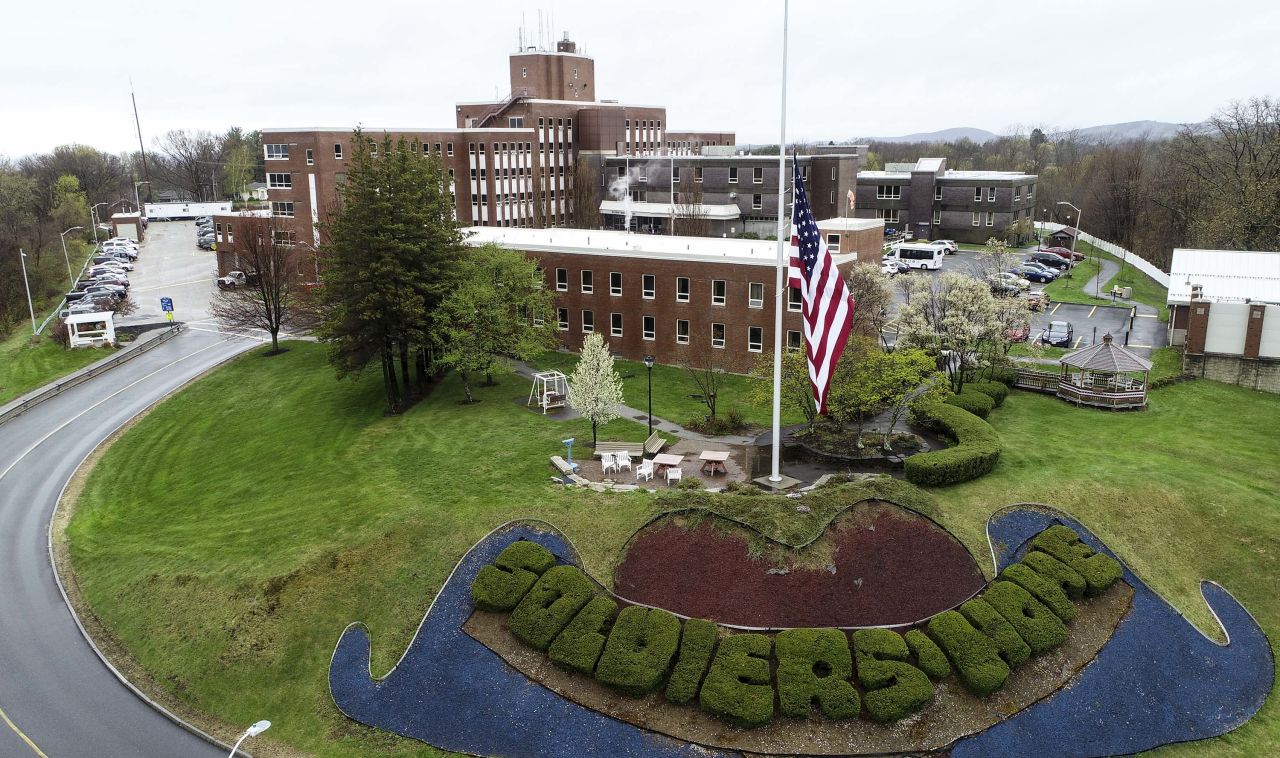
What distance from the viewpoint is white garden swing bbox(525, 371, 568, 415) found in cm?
4175

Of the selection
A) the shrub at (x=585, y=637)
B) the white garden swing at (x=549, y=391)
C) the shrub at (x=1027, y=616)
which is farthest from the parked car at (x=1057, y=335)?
the shrub at (x=585, y=637)

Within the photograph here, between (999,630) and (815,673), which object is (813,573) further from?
(999,630)

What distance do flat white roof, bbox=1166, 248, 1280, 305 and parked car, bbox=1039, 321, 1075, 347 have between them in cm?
578

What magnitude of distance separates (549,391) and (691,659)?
20.7m

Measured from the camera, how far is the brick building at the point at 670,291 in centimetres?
4747

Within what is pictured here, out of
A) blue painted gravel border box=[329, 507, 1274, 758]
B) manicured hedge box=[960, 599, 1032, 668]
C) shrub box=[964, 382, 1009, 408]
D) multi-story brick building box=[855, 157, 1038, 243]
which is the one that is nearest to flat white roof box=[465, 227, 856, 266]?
shrub box=[964, 382, 1009, 408]

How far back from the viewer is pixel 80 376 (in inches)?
2110

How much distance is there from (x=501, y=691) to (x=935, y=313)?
31179 millimetres

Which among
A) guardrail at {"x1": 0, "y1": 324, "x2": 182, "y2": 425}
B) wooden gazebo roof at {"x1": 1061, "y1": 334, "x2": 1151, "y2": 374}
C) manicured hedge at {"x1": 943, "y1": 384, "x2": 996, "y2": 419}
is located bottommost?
guardrail at {"x1": 0, "y1": 324, "x2": 182, "y2": 425}

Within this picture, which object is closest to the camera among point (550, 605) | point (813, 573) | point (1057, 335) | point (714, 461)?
point (550, 605)

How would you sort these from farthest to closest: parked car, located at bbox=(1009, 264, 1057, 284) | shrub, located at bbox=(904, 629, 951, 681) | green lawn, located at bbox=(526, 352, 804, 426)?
1. parked car, located at bbox=(1009, 264, 1057, 284)
2. green lawn, located at bbox=(526, 352, 804, 426)
3. shrub, located at bbox=(904, 629, 951, 681)

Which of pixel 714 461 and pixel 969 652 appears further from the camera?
pixel 714 461

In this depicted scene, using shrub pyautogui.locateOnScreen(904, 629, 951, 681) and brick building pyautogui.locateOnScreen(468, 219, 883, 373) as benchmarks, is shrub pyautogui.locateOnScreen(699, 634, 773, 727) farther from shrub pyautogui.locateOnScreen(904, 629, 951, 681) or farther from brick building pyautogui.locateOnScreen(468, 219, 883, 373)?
brick building pyautogui.locateOnScreen(468, 219, 883, 373)

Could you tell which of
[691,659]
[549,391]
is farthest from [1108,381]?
[691,659]
